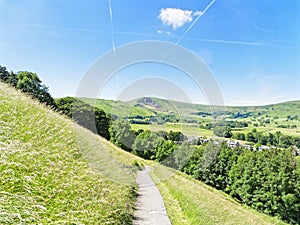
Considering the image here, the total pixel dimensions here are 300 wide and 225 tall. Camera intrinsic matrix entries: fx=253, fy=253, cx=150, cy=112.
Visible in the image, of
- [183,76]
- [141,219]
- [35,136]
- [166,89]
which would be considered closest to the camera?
[35,136]

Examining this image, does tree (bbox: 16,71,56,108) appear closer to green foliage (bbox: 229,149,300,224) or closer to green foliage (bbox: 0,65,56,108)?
green foliage (bbox: 0,65,56,108)

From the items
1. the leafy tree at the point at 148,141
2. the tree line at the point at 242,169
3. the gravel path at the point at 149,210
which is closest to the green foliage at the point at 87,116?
the tree line at the point at 242,169

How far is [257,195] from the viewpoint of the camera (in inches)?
1544

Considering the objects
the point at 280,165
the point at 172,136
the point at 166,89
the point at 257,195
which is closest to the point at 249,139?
the point at 280,165

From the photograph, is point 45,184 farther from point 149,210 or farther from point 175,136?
point 175,136

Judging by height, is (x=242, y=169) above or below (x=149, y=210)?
above

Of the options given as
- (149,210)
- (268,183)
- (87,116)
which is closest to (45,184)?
(149,210)

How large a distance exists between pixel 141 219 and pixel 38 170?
314cm

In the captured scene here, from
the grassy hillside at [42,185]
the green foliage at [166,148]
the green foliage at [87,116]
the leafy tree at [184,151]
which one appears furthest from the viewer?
the green foliage at [166,148]

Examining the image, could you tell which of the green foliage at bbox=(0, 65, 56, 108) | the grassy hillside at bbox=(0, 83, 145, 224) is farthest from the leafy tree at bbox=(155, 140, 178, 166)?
the green foliage at bbox=(0, 65, 56, 108)

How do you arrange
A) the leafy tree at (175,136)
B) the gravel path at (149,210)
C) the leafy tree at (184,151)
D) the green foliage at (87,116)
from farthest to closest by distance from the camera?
the leafy tree at (184,151)
the green foliage at (87,116)
the leafy tree at (175,136)
the gravel path at (149,210)

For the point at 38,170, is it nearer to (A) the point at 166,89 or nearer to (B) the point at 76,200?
(B) the point at 76,200

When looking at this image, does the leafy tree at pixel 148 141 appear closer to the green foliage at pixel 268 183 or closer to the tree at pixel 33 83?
the tree at pixel 33 83

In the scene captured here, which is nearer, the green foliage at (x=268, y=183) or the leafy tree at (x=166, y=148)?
the leafy tree at (x=166, y=148)
